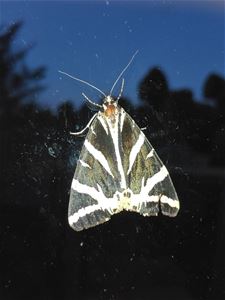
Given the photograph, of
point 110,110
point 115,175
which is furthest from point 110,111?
point 115,175

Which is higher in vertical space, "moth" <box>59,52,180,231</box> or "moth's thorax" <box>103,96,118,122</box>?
"moth's thorax" <box>103,96,118,122</box>

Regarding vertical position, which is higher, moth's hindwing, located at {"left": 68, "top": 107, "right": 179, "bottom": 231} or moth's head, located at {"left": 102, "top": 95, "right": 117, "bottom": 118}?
moth's head, located at {"left": 102, "top": 95, "right": 117, "bottom": 118}

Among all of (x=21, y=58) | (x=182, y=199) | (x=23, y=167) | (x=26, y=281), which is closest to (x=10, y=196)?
(x=23, y=167)

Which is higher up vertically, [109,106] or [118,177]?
[109,106]

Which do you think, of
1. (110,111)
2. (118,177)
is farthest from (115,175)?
(110,111)

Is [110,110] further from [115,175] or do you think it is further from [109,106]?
[115,175]
